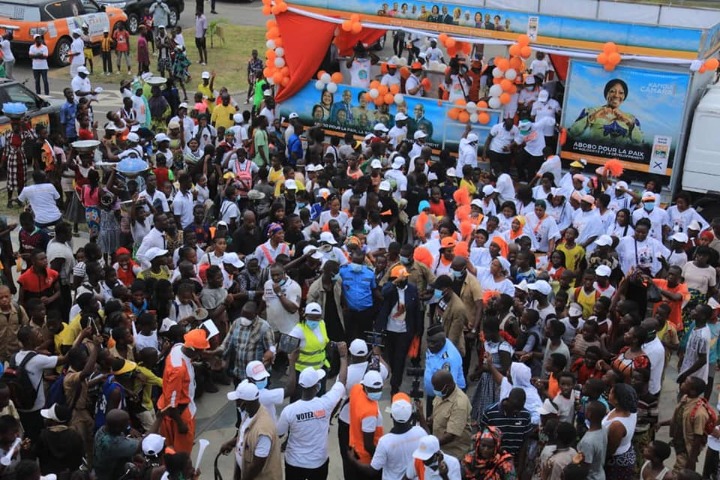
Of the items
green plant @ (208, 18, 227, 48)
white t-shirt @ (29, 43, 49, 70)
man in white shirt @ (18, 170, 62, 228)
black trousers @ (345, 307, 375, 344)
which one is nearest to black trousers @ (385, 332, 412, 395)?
black trousers @ (345, 307, 375, 344)

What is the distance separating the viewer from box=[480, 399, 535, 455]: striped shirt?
6777mm

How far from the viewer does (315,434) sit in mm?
6586

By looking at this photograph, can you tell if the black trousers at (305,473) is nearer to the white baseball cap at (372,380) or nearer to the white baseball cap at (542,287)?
the white baseball cap at (372,380)

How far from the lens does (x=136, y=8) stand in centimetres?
2473

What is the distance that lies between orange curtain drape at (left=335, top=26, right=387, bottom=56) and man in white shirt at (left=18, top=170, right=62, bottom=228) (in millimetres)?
7406

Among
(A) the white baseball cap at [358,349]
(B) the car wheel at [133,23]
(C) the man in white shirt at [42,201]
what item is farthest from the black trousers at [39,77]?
(A) the white baseball cap at [358,349]

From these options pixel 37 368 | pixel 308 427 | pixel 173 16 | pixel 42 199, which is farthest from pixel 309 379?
pixel 173 16

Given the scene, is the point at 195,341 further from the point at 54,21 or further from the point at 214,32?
the point at 214,32

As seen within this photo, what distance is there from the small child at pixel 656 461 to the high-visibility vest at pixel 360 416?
6.53 ft

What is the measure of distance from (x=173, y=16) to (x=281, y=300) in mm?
19128

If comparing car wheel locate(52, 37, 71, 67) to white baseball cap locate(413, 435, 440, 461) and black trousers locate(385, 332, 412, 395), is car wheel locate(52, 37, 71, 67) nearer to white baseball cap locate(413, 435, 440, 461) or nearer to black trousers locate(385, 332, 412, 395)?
black trousers locate(385, 332, 412, 395)

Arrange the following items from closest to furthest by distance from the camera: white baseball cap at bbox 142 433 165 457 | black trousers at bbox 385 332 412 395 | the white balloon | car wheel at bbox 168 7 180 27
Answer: white baseball cap at bbox 142 433 165 457 → black trousers at bbox 385 332 412 395 → the white balloon → car wheel at bbox 168 7 180 27

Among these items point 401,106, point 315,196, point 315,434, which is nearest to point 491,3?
point 401,106

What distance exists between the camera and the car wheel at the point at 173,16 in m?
25.6
